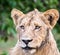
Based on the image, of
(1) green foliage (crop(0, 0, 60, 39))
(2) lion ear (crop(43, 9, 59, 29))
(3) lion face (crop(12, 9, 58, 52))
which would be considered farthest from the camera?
(1) green foliage (crop(0, 0, 60, 39))

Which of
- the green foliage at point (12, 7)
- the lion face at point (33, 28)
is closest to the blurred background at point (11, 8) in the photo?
the green foliage at point (12, 7)

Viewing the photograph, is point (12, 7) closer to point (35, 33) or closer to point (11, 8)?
point (11, 8)

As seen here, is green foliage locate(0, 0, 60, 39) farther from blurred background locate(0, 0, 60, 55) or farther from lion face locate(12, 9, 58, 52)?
lion face locate(12, 9, 58, 52)

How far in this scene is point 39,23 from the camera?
813 cm

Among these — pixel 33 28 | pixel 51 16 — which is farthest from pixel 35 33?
pixel 51 16

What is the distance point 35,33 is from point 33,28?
8 centimetres

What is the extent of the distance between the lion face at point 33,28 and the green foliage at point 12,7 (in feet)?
9.31

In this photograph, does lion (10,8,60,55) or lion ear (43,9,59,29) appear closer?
lion (10,8,60,55)

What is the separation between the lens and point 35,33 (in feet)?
26.3

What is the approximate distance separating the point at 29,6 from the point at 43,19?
Result: 3.86 meters

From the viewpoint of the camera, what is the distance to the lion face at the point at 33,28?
308 inches

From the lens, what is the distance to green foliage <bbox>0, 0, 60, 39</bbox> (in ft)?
37.1

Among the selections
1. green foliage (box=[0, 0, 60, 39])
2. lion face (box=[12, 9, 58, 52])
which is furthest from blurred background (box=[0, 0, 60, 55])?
lion face (box=[12, 9, 58, 52])

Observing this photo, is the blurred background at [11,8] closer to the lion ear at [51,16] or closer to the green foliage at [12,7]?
the green foliage at [12,7]
